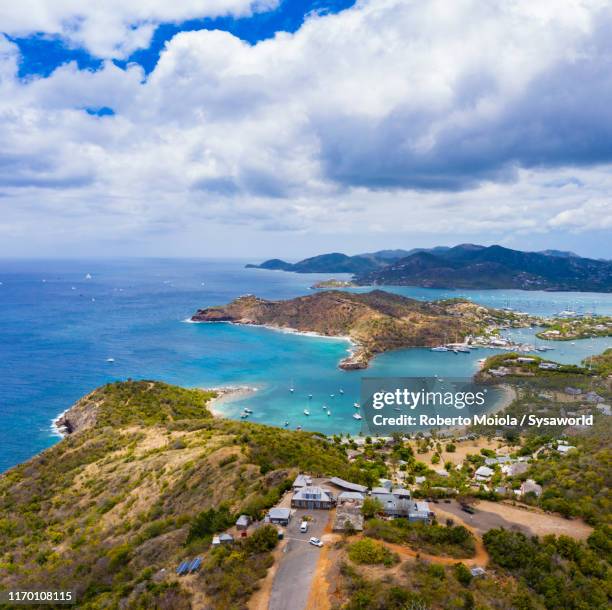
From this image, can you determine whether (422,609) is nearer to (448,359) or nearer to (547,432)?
(547,432)

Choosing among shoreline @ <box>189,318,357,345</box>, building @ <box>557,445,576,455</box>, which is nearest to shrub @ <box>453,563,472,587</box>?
building @ <box>557,445,576,455</box>

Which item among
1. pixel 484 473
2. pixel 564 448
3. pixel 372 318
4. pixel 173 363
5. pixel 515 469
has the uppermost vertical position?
Answer: pixel 372 318

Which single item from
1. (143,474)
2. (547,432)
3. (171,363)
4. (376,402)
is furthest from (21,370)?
(547,432)

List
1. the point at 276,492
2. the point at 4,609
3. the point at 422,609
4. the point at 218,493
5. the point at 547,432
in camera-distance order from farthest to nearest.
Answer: the point at 547,432 < the point at 218,493 < the point at 276,492 < the point at 4,609 < the point at 422,609

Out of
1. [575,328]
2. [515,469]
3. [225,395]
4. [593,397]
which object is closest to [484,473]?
[515,469]

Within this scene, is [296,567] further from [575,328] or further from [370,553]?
[575,328]

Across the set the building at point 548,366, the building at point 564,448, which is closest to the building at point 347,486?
the building at point 564,448

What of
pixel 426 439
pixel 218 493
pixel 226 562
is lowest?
pixel 426 439
